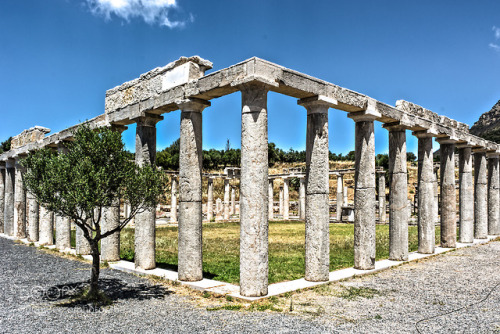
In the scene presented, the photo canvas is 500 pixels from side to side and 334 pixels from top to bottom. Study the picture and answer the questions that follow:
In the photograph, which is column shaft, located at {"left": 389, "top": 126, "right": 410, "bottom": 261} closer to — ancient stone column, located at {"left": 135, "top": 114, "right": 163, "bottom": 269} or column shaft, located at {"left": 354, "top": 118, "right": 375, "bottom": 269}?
column shaft, located at {"left": 354, "top": 118, "right": 375, "bottom": 269}

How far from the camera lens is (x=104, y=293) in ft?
29.6

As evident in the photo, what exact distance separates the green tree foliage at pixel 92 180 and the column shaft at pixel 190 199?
107 cm

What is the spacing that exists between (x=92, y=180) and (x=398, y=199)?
9.75 m

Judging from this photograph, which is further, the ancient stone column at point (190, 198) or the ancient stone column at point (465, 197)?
the ancient stone column at point (465, 197)

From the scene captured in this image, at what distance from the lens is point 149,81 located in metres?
11.8

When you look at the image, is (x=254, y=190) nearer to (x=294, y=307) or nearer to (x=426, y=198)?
(x=294, y=307)

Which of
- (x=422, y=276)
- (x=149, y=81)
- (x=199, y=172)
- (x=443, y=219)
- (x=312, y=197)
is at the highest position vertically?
(x=149, y=81)

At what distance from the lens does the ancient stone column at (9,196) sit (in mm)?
21281

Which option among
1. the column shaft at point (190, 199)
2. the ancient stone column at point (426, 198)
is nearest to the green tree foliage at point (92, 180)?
the column shaft at point (190, 199)

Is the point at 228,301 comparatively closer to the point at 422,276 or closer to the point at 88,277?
the point at 88,277

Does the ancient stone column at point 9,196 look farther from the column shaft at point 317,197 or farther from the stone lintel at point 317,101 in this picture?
the column shaft at point 317,197

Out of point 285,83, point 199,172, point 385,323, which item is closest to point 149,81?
point 199,172

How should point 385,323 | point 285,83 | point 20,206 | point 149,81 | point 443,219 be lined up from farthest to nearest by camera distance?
point 20,206 < point 443,219 < point 149,81 < point 285,83 < point 385,323

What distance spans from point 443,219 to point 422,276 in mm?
5872
